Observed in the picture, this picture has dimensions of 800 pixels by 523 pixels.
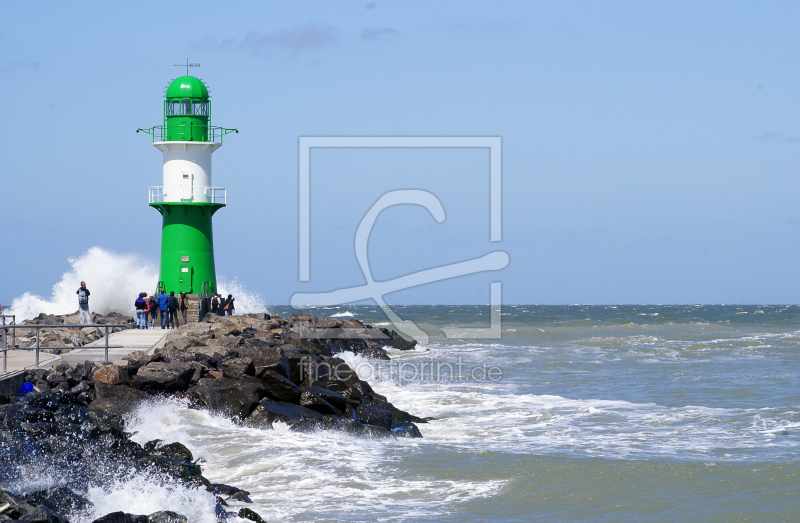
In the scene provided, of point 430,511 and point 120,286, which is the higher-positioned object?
point 120,286

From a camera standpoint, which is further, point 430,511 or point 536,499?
point 536,499

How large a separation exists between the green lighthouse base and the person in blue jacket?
4.56 ft

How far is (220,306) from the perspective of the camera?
74.1 ft

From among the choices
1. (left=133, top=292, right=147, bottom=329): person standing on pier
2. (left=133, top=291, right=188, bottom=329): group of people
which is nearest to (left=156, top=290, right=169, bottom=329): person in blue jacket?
(left=133, top=291, right=188, bottom=329): group of people

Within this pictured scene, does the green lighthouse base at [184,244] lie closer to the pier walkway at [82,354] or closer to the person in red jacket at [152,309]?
the person in red jacket at [152,309]

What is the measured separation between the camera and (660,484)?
26.9 ft

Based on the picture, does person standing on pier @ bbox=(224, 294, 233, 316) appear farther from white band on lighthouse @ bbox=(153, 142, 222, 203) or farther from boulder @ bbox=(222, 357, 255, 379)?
boulder @ bbox=(222, 357, 255, 379)

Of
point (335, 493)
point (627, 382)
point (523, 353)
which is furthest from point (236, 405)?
point (523, 353)

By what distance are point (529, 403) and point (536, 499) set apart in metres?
5.74

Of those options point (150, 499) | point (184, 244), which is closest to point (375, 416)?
point (150, 499)

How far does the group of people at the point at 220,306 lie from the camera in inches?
858

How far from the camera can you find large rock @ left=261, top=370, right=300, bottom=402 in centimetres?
1086

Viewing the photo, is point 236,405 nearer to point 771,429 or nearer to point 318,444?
point 318,444

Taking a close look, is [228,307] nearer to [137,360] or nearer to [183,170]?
[183,170]
